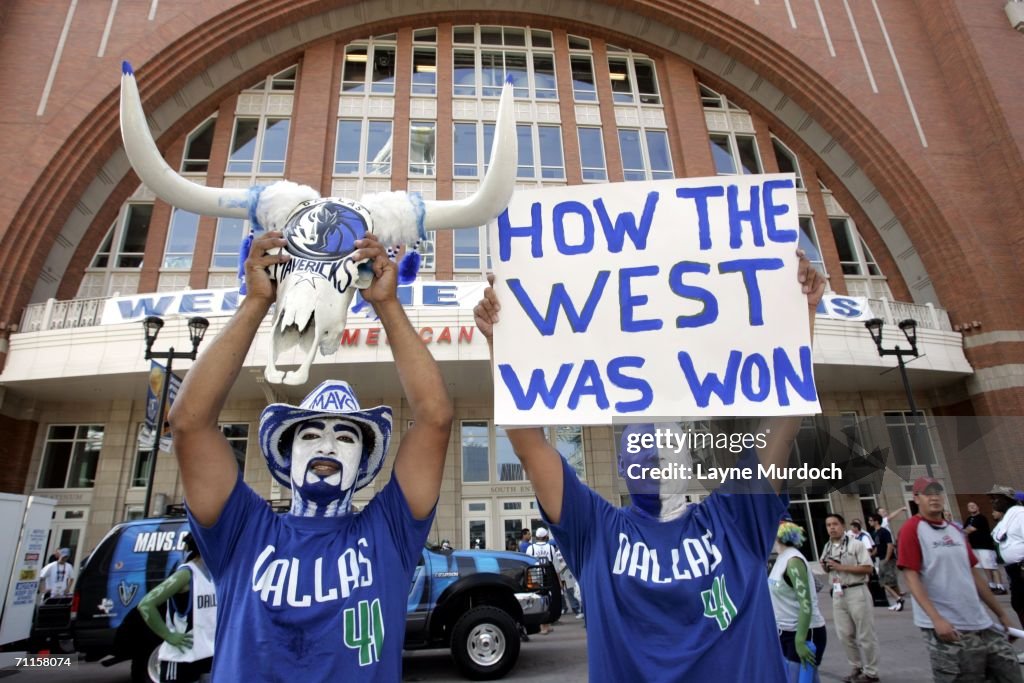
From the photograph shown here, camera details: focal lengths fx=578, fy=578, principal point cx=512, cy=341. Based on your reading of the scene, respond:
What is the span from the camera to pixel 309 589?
1.93 m

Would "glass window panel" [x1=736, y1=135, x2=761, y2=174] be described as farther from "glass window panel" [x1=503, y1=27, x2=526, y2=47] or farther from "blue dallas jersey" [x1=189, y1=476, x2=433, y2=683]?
"blue dallas jersey" [x1=189, y1=476, x2=433, y2=683]

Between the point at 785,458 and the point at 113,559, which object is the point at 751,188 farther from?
the point at 113,559

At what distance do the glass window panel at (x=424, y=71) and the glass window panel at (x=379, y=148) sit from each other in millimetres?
2044

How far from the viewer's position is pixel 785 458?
2.18 meters

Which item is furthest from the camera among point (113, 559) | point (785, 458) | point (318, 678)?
point (113, 559)

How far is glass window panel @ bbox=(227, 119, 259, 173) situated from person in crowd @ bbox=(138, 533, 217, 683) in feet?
60.6

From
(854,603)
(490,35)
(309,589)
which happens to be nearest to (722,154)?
(490,35)

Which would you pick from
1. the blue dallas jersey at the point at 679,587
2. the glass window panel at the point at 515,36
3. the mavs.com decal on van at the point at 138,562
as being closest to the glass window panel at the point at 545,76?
the glass window panel at the point at 515,36

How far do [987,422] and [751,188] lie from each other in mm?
1363

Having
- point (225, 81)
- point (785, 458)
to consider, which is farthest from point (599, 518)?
point (225, 81)

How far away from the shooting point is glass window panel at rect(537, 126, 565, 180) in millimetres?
20828

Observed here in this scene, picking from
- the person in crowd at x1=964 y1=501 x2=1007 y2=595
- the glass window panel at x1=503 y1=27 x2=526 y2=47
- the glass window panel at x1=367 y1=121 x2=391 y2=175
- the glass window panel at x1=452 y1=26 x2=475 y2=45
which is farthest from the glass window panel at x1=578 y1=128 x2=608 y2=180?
the person in crowd at x1=964 y1=501 x2=1007 y2=595

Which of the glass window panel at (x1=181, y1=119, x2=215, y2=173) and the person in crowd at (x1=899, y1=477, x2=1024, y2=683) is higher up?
the glass window panel at (x1=181, y1=119, x2=215, y2=173)

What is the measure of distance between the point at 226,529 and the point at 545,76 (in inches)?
939
